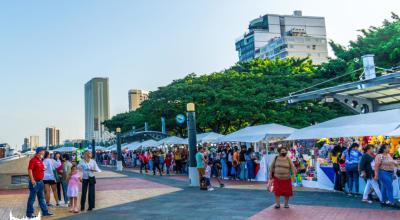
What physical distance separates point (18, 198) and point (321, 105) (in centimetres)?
2306

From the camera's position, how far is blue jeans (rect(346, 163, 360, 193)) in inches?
500

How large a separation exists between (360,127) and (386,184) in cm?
373

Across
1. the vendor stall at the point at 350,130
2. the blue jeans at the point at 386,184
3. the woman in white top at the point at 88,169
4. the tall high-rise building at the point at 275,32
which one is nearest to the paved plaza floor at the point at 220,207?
the blue jeans at the point at 386,184

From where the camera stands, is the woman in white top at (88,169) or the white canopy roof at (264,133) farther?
the white canopy roof at (264,133)

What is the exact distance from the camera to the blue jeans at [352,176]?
1271 centimetres

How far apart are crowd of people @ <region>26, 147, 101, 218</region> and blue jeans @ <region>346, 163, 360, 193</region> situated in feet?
25.1

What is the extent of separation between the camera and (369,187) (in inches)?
444

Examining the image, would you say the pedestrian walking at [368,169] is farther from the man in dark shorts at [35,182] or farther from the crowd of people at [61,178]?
the man in dark shorts at [35,182]

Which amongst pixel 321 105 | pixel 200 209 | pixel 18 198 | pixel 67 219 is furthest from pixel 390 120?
pixel 321 105

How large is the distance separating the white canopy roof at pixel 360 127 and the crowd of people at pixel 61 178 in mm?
8384

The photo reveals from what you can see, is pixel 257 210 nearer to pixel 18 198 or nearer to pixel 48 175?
pixel 48 175

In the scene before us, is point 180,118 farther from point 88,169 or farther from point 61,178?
point 88,169

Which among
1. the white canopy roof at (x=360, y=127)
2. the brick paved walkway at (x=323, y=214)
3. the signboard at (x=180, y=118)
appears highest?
the signboard at (x=180, y=118)

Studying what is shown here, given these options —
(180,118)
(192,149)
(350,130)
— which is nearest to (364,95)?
(350,130)
